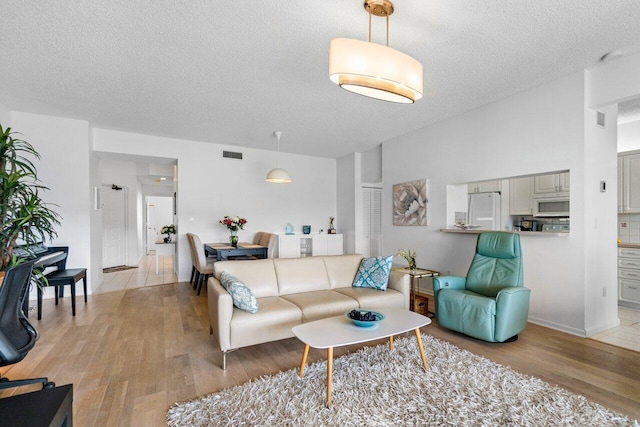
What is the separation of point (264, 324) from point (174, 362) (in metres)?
0.82

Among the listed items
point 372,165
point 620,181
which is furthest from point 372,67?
point 620,181

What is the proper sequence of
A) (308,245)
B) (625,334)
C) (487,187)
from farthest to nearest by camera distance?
(308,245) → (487,187) → (625,334)

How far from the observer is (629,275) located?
13.5 ft

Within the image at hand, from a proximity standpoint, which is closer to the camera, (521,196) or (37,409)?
(37,409)

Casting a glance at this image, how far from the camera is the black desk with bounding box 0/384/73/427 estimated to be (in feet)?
3.22

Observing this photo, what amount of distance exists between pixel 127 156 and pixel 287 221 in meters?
3.38

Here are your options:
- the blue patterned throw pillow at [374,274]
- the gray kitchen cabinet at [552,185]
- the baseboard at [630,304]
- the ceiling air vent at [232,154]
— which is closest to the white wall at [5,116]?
the ceiling air vent at [232,154]

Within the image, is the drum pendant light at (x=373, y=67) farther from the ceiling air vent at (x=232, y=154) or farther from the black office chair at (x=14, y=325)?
the ceiling air vent at (x=232, y=154)

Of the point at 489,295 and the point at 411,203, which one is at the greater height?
the point at 411,203

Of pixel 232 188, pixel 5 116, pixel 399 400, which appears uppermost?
pixel 5 116

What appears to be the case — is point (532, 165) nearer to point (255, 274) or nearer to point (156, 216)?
point (255, 274)

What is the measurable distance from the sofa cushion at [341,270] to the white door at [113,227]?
21.3 feet

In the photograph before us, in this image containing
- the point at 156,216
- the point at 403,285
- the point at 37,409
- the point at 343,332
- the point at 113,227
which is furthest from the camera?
the point at 156,216

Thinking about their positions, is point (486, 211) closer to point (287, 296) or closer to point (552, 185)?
point (552, 185)
